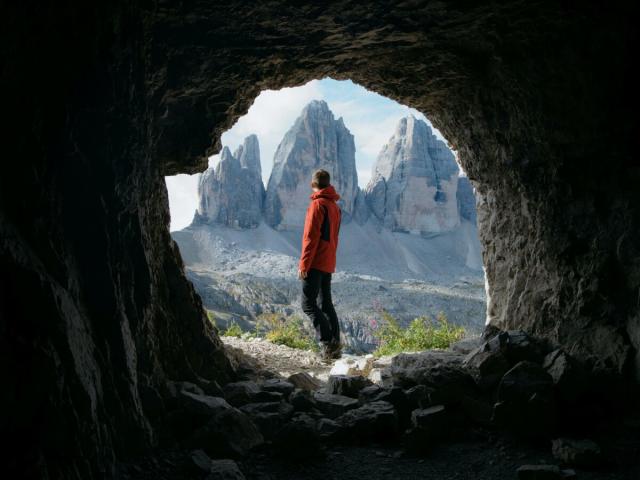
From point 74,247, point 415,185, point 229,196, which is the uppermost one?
point 415,185

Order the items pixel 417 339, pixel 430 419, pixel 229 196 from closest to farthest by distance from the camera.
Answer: pixel 430 419, pixel 417 339, pixel 229 196

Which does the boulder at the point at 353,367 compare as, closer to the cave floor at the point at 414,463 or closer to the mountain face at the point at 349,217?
the cave floor at the point at 414,463

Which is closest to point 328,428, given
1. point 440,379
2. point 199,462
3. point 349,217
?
point 440,379

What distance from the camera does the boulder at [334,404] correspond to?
4168 mm

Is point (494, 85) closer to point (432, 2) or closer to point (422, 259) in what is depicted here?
point (432, 2)

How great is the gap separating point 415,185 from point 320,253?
270 ft

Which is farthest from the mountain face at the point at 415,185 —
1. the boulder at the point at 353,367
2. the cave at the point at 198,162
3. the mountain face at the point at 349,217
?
the cave at the point at 198,162

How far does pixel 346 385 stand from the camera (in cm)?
464

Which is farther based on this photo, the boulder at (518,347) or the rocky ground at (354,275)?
the rocky ground at (354,275)

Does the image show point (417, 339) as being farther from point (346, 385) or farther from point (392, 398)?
point (392, 398)

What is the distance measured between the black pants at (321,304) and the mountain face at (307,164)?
6833 cm

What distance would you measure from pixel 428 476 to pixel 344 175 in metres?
81.7

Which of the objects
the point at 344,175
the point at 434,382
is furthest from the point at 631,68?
the point at 344,175

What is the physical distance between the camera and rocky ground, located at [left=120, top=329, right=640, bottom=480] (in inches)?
125
